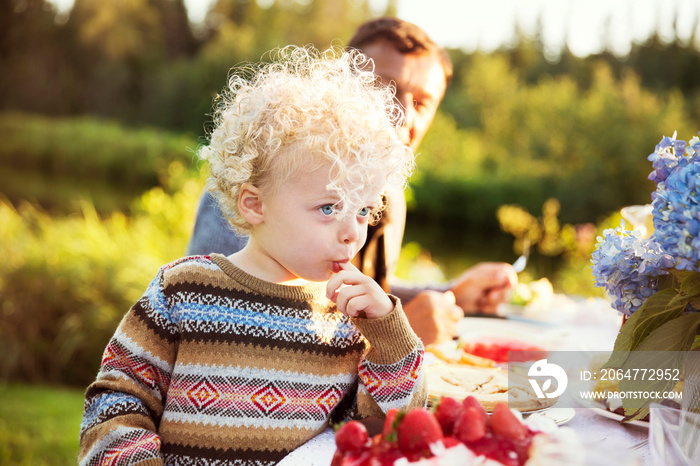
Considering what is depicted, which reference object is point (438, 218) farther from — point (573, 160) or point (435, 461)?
point (435, 461)

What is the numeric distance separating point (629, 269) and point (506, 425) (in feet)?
1.63

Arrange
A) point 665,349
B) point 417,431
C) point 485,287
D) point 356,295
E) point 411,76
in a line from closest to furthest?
point 417,431 → point 665,349 → point 356,295 → point 411,76 → point 485,287

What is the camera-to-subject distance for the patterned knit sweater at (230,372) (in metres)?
1.17

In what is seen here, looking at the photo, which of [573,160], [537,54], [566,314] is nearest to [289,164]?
[566,314]

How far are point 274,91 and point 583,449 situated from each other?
3.20 ft

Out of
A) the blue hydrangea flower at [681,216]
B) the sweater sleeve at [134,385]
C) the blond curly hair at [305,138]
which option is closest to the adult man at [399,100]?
the blond curly hair at [305,138]

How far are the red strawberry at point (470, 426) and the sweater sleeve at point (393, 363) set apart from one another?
46 cm

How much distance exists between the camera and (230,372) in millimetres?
1196

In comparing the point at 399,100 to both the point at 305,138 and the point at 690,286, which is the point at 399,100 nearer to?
the point at 305,138

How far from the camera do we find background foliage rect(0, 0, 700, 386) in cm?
1755

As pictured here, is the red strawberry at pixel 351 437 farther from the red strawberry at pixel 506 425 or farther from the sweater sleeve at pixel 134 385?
the sweater sleeve at pixel 134 385

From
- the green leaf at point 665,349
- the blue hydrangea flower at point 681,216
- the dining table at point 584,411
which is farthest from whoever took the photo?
the green leaf at point 665,349

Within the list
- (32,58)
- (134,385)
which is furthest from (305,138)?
(32,58)

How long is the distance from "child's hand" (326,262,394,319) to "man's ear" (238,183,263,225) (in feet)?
0.81
